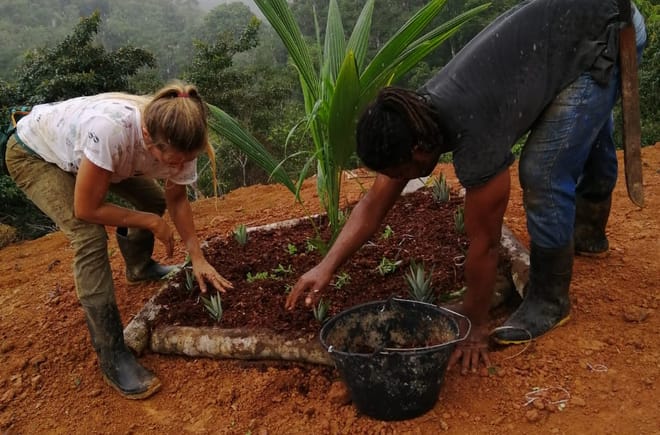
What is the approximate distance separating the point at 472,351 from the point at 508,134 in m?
0.83

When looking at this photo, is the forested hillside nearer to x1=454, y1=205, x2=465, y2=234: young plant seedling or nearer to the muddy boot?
x1=454, y1=205, x2=465, y2=234: young plant seedling

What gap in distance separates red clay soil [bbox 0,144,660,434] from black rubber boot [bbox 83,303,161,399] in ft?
0.18

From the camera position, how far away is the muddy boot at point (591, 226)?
2754 mm

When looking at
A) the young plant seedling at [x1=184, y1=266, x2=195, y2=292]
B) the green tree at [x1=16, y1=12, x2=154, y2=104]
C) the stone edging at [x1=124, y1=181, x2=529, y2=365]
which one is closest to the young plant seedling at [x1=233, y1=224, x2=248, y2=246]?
the young plant seedling at [x1=184, y1=266, x2=195, y2=292]

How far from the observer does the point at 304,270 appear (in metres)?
2.91

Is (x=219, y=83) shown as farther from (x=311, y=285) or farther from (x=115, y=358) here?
(x=311, y=285)

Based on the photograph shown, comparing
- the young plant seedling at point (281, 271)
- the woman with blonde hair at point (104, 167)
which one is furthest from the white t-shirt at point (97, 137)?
the young plant seedling at point (281, 271)

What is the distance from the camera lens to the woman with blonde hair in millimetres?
2123

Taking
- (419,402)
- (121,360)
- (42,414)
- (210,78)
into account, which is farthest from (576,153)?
(210,78)

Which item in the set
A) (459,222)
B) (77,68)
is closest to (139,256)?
(459,222)

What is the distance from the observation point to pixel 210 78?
352 inches

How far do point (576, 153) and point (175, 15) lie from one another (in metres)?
43.1

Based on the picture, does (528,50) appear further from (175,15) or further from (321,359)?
(175,15)

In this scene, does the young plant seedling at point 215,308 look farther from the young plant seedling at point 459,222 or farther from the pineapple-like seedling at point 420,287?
the young plant seedling at point 459,222
